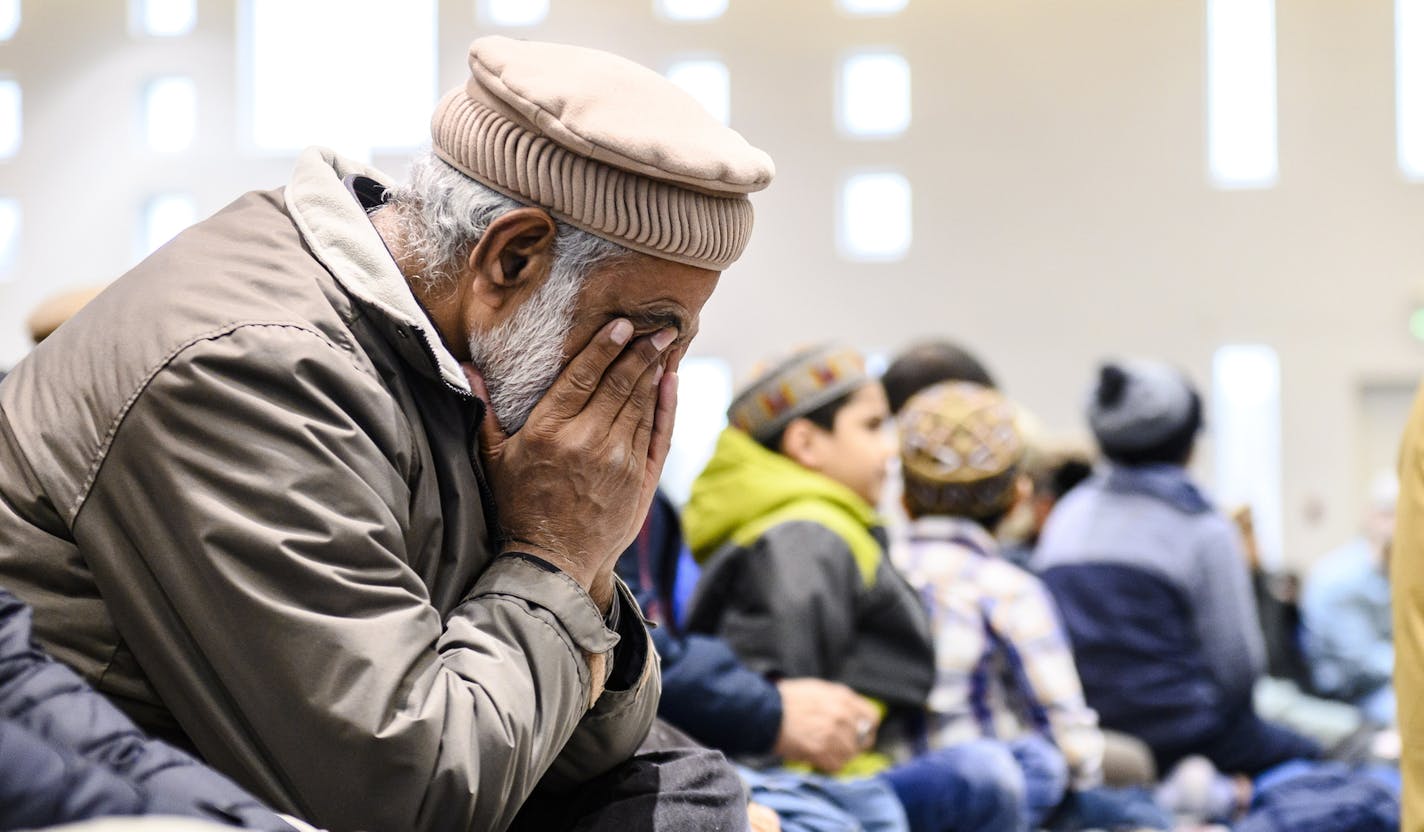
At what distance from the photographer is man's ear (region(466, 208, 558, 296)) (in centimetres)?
156

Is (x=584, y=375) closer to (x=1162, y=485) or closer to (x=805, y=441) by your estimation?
(x=805, y=441)

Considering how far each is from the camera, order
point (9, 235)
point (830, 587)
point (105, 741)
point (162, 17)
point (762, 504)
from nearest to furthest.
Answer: point (105, 741) < point (830, 587) < point (762, 504) < point (162, 17) < point (9, 235)

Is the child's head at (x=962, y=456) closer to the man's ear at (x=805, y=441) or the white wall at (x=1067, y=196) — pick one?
the man's ear at (x=805, y=441)

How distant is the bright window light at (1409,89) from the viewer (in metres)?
11.4

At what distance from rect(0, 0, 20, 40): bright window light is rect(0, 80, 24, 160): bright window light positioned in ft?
1.26

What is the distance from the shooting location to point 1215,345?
38.0 ft

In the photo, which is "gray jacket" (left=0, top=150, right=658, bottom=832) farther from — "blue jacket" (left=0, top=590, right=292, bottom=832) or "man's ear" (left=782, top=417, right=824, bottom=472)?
"man's ear" (left=782, top=417, right=824, bottom=472)

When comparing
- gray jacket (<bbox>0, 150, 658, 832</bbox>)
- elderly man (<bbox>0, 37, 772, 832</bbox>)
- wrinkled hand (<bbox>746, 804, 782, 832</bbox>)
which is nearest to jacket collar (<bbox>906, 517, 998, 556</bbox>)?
wrinkled hand (<bbox>746, 804, 782, 832</bbox>)

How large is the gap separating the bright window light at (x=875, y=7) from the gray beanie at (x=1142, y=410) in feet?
27.5

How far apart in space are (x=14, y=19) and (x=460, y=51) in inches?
152

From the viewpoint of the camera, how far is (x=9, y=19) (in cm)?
1281

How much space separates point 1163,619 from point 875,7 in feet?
29.2

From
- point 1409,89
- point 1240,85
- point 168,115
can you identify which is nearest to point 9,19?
point 168,115

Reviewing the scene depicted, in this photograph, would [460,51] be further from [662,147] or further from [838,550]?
[662,147]
